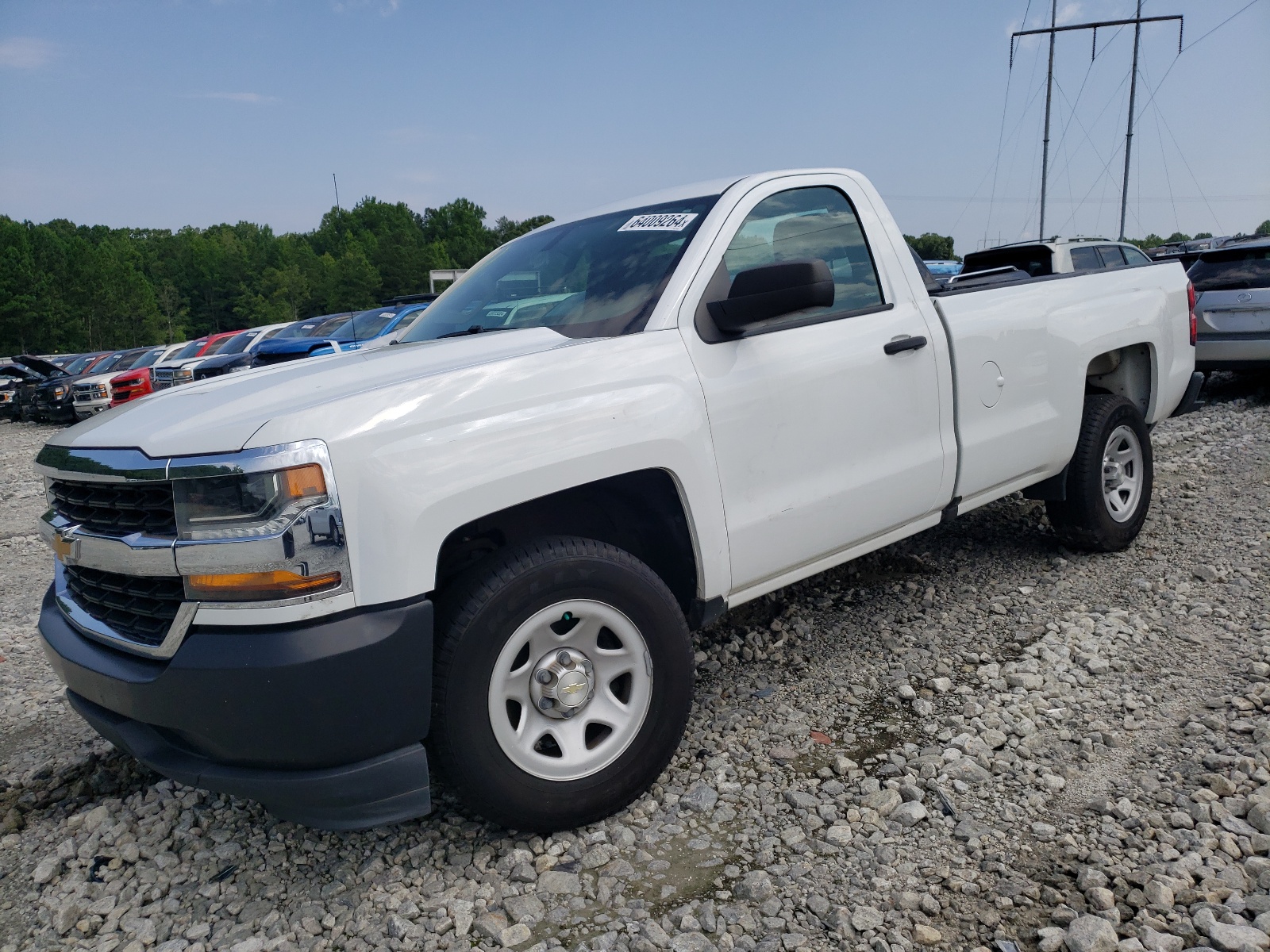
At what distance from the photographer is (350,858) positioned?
8.64ft

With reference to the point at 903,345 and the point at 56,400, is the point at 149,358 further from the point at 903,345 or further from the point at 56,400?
the point at 903,345

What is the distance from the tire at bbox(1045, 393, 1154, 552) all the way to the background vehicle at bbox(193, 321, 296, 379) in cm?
831

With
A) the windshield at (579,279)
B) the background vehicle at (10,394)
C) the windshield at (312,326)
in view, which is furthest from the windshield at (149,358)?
the windshield at (579,279)

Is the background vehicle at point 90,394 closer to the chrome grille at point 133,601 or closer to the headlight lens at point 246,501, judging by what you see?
the chrome grille at point 133,601

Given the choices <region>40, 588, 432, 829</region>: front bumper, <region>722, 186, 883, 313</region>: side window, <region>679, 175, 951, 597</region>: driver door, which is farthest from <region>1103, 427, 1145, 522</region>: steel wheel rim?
<region>40, 588, 432, 829</region>: front bumper

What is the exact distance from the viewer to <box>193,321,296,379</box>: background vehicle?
14.6 meters

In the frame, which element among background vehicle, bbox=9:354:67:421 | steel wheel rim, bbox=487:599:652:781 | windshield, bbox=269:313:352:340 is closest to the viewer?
steel wheel rim, bbox=487:599:652:781

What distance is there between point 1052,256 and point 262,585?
35.3ft

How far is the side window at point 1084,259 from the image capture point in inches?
444

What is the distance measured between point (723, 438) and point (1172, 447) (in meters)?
6.33

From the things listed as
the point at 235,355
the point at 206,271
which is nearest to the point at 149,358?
the point at 235,355

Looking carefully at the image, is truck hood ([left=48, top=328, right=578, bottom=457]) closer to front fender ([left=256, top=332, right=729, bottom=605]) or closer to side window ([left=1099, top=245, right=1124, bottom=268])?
front fender ([left=256, top=332, right=729, bottom=605])

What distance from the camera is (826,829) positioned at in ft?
8.55

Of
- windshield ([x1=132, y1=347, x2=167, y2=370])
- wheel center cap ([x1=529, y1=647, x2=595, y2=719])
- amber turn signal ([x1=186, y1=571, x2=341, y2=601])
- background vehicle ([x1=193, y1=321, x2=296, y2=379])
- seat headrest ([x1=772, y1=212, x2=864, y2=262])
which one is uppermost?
seat headrest ([x1=772, y1=212, x2=864, y2=262])
